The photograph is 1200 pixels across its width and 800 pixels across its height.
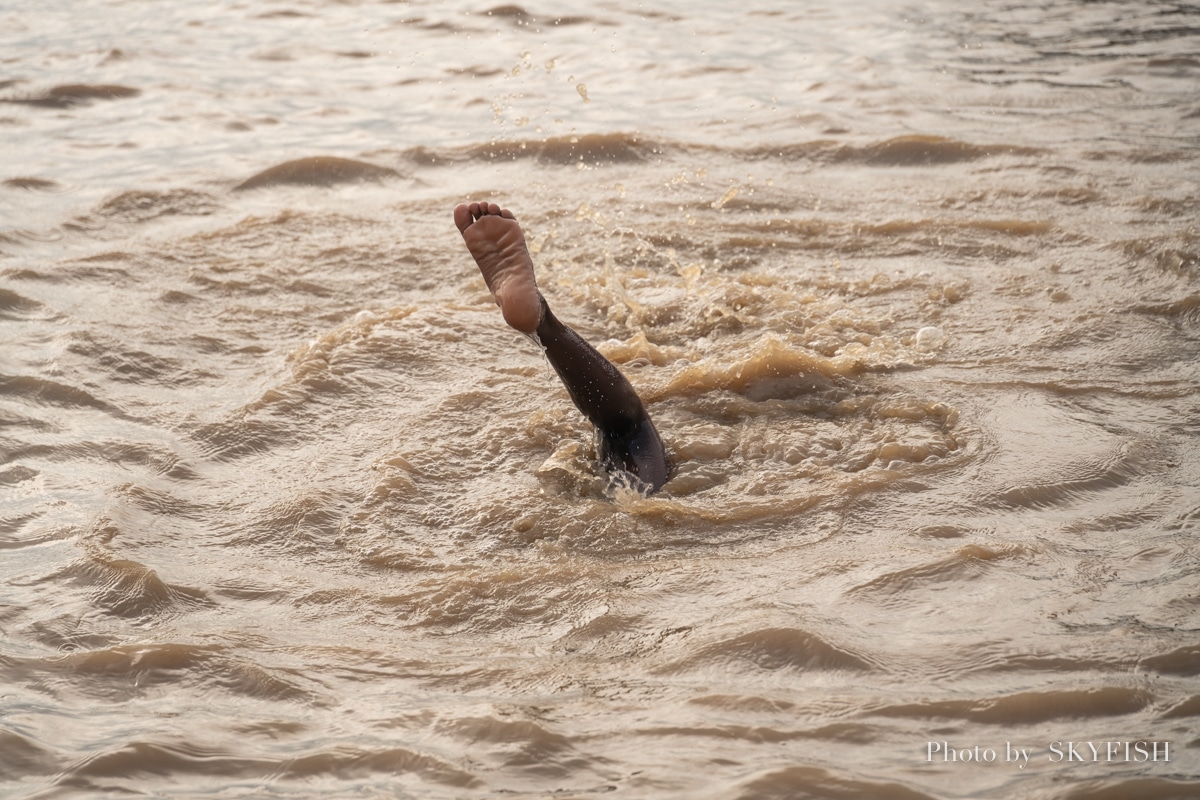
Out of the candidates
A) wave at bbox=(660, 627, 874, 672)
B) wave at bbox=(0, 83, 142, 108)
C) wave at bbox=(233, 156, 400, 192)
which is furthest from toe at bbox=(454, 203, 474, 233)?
wave at bbox=(0, 83, 142, 108)

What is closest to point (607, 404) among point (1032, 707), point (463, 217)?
point (463, 217)

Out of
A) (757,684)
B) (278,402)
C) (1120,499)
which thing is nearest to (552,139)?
(278,402)

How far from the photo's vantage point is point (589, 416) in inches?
144

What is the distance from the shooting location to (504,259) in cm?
357

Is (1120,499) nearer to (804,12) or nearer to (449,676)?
(449,676)

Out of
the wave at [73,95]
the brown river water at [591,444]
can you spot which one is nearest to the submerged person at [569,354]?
the brown river water at [591,444]

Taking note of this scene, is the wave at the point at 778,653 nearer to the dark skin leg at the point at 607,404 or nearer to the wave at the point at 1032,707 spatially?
the wave at the point at 1032,707

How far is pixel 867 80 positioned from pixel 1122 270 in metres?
3.54

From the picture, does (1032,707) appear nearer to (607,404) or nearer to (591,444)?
(607,404)

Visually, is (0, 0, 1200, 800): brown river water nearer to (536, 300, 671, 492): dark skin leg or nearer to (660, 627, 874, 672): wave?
(660, 627, 874, 672): wave

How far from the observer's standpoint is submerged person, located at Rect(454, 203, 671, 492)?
11.5ft

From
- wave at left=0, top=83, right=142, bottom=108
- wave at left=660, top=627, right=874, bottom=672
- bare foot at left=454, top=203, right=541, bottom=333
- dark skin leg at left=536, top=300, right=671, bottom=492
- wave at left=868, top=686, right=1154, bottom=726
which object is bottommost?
wave at left=660, top=627, right=874, bottom=672

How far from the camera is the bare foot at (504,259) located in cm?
346

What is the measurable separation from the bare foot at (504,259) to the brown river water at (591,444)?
1.91 ft
